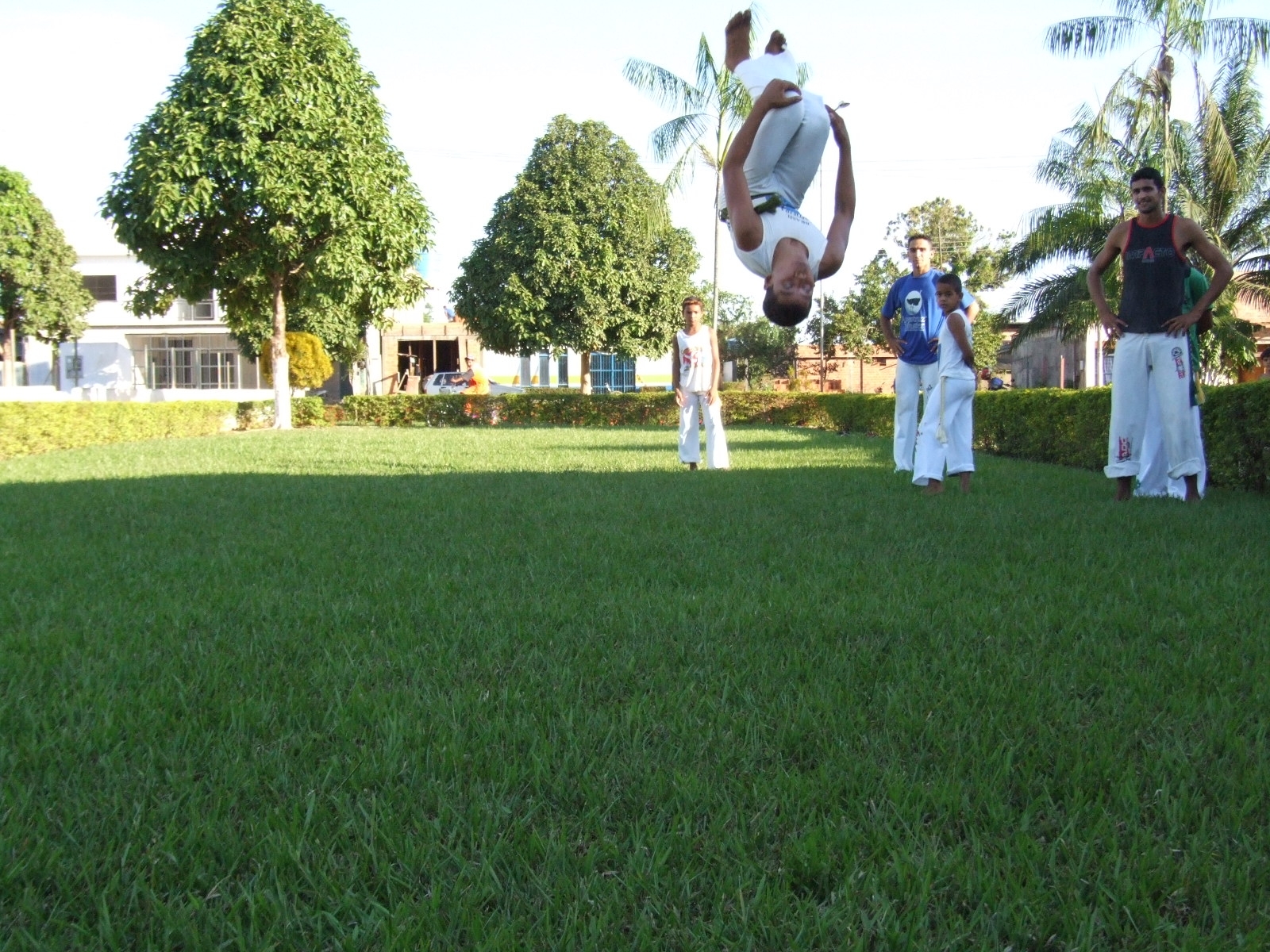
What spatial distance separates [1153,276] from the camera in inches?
305

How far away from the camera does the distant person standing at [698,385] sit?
1120 cm

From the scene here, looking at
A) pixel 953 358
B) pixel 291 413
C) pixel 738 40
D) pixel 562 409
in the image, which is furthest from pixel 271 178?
pixel 738 40

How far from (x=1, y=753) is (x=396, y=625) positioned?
5.05 ft

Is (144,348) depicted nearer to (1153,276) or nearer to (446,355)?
(446,355)

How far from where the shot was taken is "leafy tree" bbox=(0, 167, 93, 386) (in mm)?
35938

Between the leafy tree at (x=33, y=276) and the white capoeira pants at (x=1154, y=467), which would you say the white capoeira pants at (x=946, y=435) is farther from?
the leafy tree at (x=33, y=276)

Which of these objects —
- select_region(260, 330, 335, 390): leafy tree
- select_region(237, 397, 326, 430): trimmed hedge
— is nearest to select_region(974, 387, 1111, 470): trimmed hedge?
select_region(237, 397, 326, 430): trimmed hedge

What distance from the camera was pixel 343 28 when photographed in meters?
25.3

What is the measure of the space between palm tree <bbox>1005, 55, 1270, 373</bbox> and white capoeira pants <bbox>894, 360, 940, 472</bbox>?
709 inches

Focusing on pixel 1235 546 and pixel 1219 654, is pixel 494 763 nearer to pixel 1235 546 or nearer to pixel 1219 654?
pixel 1219 654

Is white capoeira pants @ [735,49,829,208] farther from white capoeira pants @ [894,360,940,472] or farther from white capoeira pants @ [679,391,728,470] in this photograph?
white capoeira pants @ [679,391,728,470]

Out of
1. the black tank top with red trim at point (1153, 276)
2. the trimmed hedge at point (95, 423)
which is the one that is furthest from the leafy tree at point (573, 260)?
the black tank top with red trim at point (1153, 276)

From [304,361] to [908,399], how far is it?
26.7 metres

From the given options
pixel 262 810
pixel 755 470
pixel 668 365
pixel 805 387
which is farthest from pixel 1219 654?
pixel 668 365
